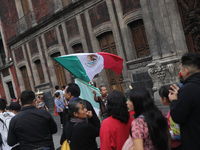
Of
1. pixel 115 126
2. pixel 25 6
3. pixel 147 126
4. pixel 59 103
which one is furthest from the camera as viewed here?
pixel 25 6

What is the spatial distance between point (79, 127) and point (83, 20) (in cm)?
1104

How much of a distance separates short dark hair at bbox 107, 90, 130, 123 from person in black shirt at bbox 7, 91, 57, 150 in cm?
118

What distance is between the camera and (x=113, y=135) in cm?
301

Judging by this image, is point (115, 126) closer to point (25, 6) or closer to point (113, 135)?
point (113, 135)

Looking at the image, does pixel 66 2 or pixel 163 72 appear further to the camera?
pixel 66 2

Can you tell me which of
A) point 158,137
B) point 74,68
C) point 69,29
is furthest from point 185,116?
point 69,29

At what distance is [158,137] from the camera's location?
258 cm

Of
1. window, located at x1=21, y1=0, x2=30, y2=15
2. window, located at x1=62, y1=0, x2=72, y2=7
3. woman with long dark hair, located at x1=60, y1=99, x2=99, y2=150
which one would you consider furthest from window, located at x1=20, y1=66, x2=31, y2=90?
woman with long dark hair, located at x1=60, y1=99, x2=99, y2=150

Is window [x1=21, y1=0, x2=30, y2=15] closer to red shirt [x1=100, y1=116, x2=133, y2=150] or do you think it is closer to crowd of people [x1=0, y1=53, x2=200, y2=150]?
crowd of people [x1=0, y1=53, x2=200, y2=150]

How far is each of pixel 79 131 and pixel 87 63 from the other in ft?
7.06

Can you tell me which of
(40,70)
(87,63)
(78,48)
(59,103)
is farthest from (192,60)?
(40,70)

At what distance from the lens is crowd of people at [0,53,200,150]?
259 cm

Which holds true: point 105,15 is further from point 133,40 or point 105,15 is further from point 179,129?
point 179,129

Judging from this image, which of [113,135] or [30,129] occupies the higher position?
[30,129]
